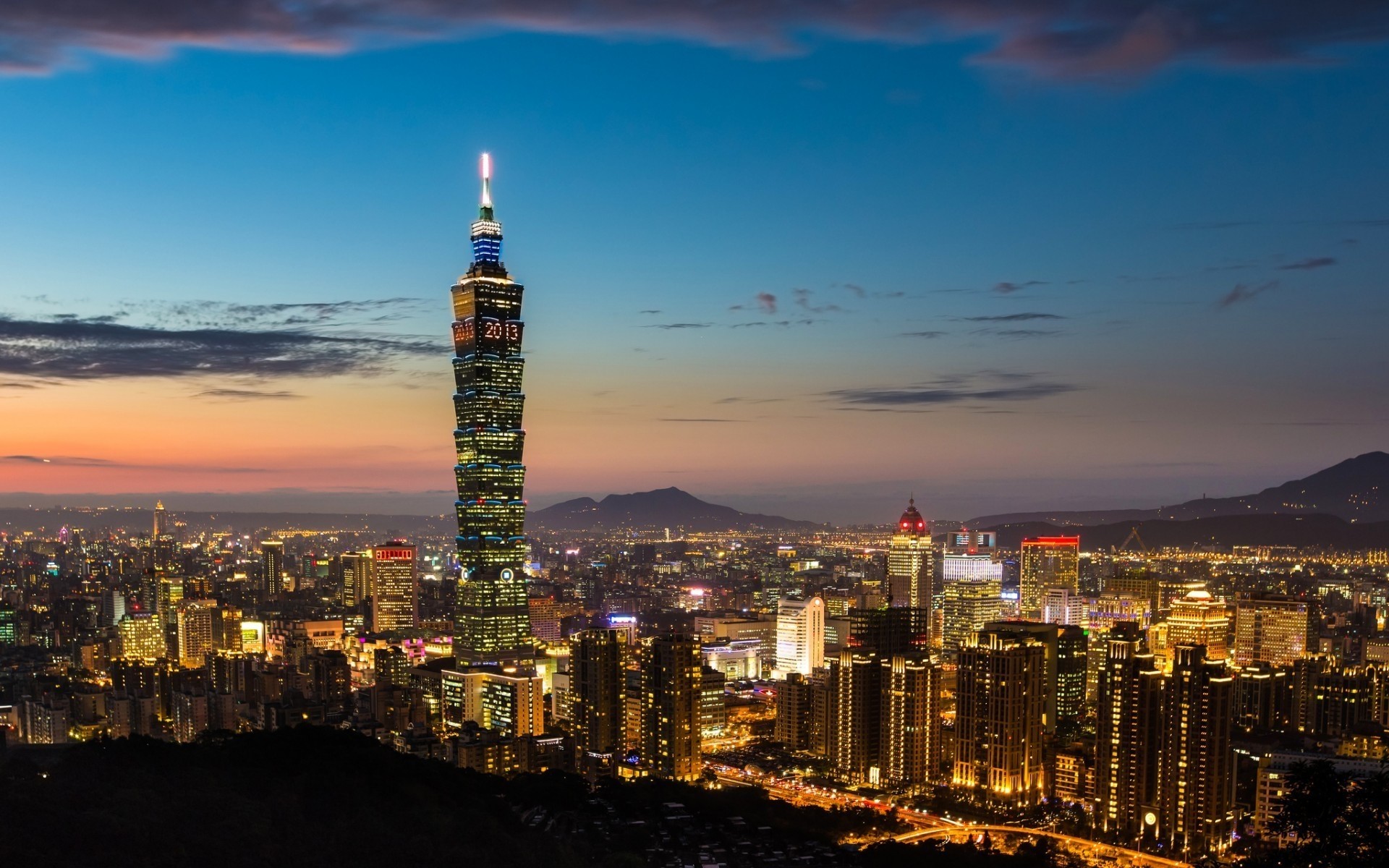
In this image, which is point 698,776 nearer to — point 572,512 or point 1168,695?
point 1168,695

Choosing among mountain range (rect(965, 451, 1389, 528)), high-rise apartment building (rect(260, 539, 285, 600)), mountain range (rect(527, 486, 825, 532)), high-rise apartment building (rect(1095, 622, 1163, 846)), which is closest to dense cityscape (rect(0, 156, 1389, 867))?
high-rise apartment building (rect(1095, 622, 1163, 846))

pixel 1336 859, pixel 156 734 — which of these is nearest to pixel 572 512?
pixel 156 734

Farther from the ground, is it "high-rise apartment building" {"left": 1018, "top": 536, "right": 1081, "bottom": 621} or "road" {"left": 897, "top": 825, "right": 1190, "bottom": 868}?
"high-rise apartment building" {"left": 1018, "top": 536, "right": 1081, "bottom": 621}

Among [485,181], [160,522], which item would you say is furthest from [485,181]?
[160,522]

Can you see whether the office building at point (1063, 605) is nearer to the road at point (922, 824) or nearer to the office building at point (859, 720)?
the office building at point (859, 720)

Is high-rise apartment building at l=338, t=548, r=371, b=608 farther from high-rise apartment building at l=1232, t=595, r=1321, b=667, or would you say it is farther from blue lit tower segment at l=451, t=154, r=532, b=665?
high-rise apartment building at l=1232, t=595, r=1321, b=667

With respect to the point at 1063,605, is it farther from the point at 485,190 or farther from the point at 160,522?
the point at 160,522

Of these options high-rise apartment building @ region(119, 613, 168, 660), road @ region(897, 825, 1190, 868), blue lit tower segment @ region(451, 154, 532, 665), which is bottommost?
road @ region(897, 825, 1190, 868)
